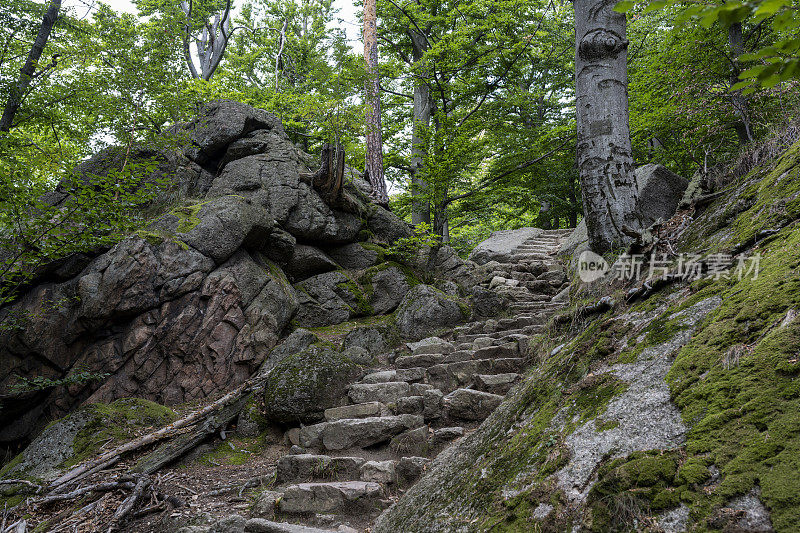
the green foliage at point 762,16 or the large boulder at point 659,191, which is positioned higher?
the large boulder at point 659,191

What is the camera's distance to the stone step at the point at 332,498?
3.77 meters

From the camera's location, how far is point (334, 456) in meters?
4.74

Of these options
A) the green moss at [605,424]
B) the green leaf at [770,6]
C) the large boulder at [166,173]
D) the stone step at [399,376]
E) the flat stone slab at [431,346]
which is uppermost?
the large boulder at [166,173]

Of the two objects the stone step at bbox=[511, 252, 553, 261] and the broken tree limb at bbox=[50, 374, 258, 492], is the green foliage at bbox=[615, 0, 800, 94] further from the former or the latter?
the stone step at bbox=[511, 252, 553, 261]

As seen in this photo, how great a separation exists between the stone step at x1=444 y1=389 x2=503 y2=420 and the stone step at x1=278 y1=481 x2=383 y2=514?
1.32 meters

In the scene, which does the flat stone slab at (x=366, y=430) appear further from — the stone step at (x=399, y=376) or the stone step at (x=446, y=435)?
the stone step at (x=399, y=376)

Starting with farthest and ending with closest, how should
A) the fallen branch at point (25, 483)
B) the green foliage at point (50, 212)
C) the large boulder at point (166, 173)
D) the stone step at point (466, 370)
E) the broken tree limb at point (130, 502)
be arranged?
the large boulder at point (166, 173) → the green foliage at point (50, 212) → the stone step at point (466, 370) → the fallen branch at point (25, 483) → the broken tree limb at point (130, 502)

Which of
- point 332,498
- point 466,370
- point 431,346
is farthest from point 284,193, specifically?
point 332,498

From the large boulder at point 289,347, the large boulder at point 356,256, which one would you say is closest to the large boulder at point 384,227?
the large boulder at point 356,256

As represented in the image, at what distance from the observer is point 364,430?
16.0 ft

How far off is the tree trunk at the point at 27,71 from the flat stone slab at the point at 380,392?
9865 mm

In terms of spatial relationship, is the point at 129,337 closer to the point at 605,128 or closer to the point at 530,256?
the point at 605,128

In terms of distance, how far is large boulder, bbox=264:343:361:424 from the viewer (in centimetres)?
570

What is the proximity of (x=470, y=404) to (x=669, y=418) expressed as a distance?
9.87ft
